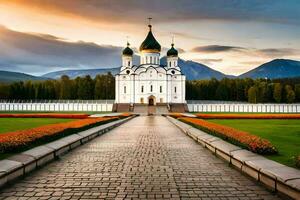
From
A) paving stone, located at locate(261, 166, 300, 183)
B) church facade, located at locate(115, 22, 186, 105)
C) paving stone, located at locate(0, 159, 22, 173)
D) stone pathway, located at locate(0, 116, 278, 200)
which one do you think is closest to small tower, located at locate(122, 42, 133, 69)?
church facade, located at locate(115, 22, 186, 105)

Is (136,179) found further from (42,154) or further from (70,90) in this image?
(70,90)

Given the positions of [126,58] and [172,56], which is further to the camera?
[126,58]

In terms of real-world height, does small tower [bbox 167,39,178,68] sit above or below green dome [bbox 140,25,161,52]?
below

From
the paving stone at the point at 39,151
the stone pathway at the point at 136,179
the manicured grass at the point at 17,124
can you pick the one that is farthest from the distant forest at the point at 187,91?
the paving stone at the point at 39,151

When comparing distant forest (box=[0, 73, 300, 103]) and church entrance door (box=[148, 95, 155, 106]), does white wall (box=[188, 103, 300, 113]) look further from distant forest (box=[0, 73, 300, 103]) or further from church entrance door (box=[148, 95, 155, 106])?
distant forest (box=[0, 73, 300, 103])

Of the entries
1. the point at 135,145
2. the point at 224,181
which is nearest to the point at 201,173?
the point at 224,181

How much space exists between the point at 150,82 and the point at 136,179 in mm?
→ 82613

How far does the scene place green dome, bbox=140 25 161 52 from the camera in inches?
3644

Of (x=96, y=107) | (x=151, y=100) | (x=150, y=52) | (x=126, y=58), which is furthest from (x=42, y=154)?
(x=126, y=58)

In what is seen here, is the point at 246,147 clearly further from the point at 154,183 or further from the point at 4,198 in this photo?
the point at 4,198

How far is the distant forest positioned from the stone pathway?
96.8m

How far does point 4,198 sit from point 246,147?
7.10 metres

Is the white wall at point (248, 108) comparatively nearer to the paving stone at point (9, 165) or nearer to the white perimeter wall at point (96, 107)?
the white perimeter wall at point (96, 107)

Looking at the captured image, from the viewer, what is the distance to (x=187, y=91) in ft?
383
